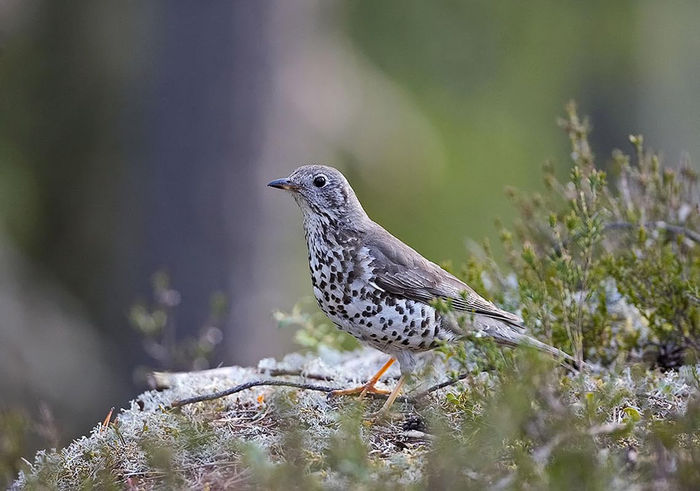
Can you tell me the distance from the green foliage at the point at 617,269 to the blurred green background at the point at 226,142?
14.0 ft

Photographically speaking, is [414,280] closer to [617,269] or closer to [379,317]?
[379,317]

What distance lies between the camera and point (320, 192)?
459 centimetres

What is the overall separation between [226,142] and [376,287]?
507 centimetres

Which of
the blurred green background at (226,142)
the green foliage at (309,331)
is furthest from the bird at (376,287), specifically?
the blurred green background at (226,142)

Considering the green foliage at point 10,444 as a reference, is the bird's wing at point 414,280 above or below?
above

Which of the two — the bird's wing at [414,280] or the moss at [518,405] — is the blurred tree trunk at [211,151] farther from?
the bird's wing at [414,280]

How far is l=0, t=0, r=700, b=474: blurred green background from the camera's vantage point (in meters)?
9.02

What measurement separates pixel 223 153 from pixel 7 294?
10.7 ft

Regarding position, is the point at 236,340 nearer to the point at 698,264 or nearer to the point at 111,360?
the point at 111,360

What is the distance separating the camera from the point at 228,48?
899 cm

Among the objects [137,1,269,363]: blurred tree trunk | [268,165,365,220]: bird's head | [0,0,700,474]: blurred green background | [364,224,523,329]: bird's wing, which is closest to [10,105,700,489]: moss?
[364,224,523,329]: bird's wing

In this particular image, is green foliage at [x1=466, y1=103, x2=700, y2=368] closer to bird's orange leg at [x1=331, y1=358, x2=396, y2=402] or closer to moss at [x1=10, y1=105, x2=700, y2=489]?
moss at [x1=10, y1=105, x2=700, y2=489]

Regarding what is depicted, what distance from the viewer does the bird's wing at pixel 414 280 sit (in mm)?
4352

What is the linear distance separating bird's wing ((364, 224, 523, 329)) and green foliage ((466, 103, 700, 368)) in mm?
242
